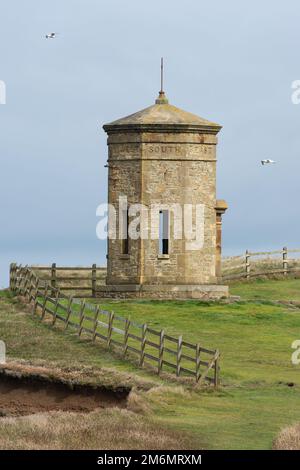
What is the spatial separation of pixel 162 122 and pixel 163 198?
3123 mm

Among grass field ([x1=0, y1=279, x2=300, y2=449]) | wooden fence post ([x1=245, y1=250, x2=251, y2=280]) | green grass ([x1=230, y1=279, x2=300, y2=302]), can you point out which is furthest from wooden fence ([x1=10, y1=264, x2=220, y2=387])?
wooden fence post ([x1=245, y1=250, x2=251, y2=280])

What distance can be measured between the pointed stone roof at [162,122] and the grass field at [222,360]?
23.7ft

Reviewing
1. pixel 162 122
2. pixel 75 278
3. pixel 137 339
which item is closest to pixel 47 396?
pixel 137 339

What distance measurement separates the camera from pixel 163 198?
49.2 meters

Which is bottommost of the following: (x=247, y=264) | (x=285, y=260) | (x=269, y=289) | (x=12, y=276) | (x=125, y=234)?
(x=269, y=289)

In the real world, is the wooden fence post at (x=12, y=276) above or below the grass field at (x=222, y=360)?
above

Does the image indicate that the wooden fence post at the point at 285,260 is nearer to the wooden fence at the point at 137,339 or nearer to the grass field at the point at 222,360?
the grass field at the point at 222,360

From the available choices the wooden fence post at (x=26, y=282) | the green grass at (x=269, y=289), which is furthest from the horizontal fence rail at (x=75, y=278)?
the green grass at (x=269, y=289)

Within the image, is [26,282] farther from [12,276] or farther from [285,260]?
[285,260]

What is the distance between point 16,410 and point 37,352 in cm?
922

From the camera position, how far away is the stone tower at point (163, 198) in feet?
161

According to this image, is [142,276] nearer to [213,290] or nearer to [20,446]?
[213,290]

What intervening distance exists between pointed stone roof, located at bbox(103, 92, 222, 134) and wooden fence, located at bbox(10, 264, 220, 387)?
24.0ft
